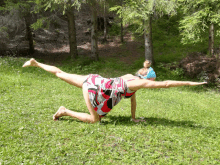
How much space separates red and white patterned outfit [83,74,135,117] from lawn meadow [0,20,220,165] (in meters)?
0.65

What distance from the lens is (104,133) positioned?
4414 mm

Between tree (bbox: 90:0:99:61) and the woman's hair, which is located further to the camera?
tree (bbox: 90:0:99:61)

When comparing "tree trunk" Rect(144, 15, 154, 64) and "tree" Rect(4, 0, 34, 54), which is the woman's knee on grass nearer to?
"tree trunk" Rect(144, 15, 154, 64)

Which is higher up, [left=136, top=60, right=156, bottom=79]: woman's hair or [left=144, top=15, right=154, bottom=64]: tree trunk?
[left=144, top=15, right=154, bottom=64]: tree trunk

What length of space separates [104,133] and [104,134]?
48 millimetres

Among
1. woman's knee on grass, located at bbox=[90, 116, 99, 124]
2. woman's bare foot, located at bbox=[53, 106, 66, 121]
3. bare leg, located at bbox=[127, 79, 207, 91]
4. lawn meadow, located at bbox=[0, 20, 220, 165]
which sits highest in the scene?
bare leg, located at bbox=[127, 79, 207, 91]

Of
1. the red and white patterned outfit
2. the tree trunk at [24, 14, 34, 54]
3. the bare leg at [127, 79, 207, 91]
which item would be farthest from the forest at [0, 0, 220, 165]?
the bare leg at [127, 79, 207, 91]

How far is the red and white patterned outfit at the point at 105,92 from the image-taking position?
4293mm

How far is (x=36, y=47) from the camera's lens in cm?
1922

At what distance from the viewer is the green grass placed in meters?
3.59

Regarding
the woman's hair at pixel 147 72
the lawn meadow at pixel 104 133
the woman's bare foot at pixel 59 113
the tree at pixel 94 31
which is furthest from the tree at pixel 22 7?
the woman's hair at pixel 147 72

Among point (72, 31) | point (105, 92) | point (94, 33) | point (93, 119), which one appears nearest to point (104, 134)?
point (93, 119)

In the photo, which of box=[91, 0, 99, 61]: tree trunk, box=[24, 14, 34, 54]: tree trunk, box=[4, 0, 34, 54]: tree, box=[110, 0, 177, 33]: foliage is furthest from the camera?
box=[24, 14, 34, 54]: tree trunk

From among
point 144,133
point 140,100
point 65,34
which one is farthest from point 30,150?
point 65,34
